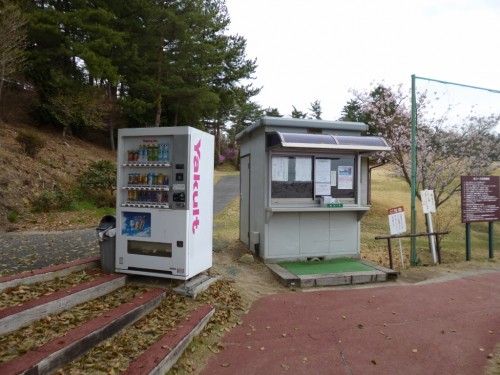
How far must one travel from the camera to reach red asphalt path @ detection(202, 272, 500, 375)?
11.7 feet

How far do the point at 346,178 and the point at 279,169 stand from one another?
61.2 inches

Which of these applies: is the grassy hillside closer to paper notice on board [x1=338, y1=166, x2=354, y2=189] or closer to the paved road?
paper notice on board [x1=338, y1=166, x2=354, y2=189]

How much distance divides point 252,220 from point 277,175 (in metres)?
1.28

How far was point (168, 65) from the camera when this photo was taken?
21.3 meters

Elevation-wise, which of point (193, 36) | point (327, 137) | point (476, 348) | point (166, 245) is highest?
point (193, 36)

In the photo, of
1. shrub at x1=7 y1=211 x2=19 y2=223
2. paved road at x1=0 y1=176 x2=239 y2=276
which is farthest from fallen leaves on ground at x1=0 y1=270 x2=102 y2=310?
shrub at x1=7 y1=211 x2=19 y2=223

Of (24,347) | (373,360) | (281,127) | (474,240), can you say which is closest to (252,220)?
(281,127)

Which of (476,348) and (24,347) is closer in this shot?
(24,347)

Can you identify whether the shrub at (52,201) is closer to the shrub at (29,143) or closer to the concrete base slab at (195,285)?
the shrub at (29,143)

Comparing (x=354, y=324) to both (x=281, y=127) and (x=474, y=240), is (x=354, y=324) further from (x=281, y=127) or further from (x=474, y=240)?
(x=474, y=240)

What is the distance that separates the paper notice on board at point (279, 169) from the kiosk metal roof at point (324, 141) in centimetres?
41

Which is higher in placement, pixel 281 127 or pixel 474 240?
pixel 281 127

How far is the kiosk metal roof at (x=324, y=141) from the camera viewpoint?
670cm

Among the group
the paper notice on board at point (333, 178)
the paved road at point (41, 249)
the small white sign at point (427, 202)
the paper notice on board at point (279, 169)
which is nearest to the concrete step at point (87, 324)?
the paved road at point (41, 249)
